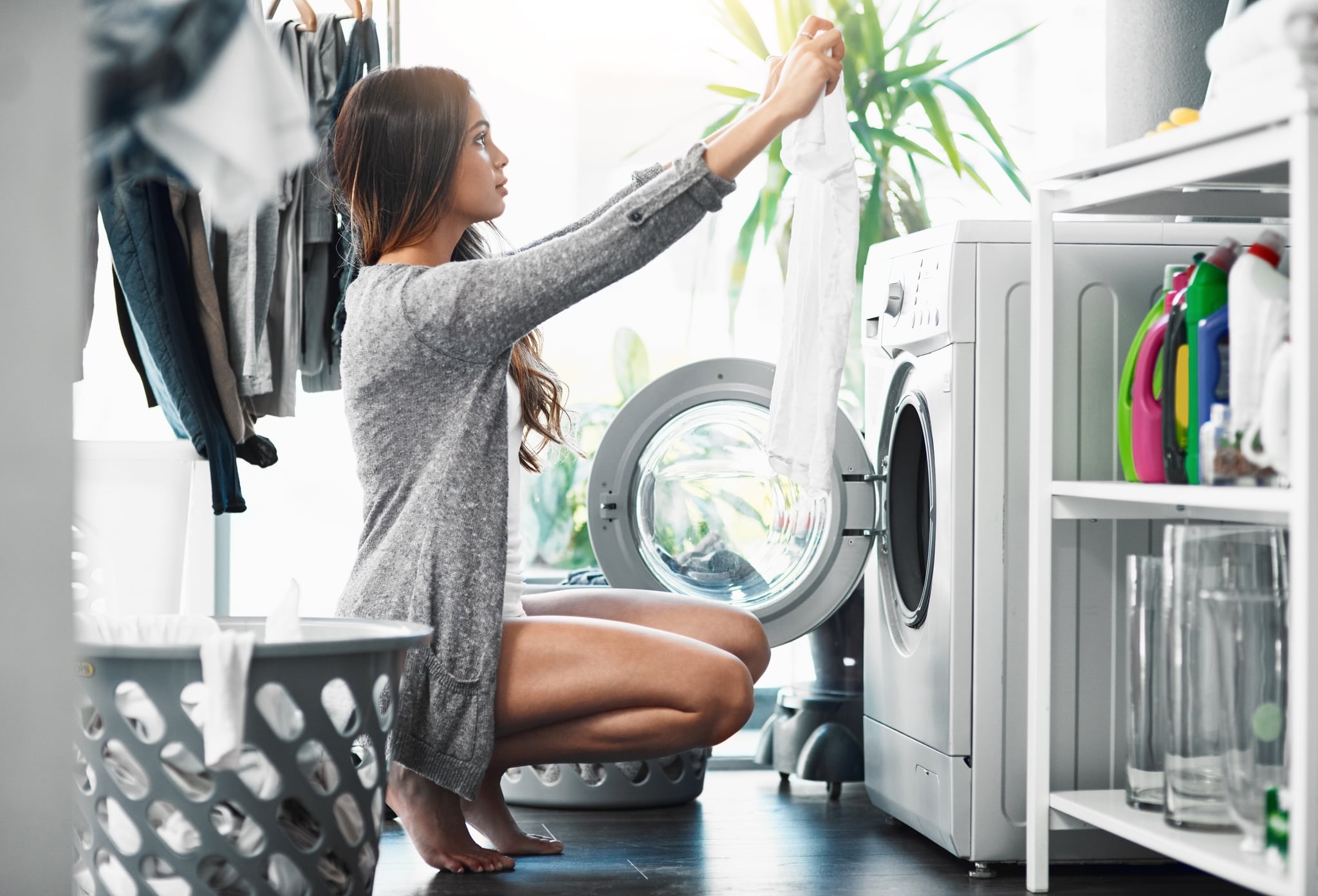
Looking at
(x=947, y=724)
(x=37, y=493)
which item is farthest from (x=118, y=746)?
(x=947, y=724)

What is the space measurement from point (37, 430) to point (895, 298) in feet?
4.92

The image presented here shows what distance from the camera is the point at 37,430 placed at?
25.3 inches

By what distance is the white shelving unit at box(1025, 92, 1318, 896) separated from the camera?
1.11 metres

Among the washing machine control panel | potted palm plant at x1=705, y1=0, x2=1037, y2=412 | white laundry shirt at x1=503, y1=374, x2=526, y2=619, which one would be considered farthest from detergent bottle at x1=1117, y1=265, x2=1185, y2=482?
potted palm plant at x1=705, y1=0, x2=1037, y2=412

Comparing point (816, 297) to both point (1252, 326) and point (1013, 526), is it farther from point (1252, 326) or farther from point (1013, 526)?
point (1252, 326)

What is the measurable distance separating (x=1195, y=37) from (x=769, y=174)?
944mm

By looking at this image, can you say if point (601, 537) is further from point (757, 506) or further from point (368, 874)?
point (368, 874)

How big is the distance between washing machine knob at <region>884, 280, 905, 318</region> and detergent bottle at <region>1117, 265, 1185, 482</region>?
416 mm

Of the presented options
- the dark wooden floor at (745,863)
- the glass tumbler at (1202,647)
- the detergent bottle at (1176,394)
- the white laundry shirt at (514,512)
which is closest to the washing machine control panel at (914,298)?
the detergent bottle at (1176,394)

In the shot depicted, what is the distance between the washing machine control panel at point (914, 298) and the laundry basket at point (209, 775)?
0.89 meters

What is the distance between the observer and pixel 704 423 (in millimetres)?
2342

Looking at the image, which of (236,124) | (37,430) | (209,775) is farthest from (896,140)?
(37,430)

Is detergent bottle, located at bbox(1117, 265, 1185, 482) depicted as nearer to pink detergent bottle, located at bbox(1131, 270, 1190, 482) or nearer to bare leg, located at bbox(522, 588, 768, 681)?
pink detergent bottle, located at bbox(1131, 270, 1190, 482)

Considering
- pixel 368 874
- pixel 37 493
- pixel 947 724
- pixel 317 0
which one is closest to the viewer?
pixel 37 493
